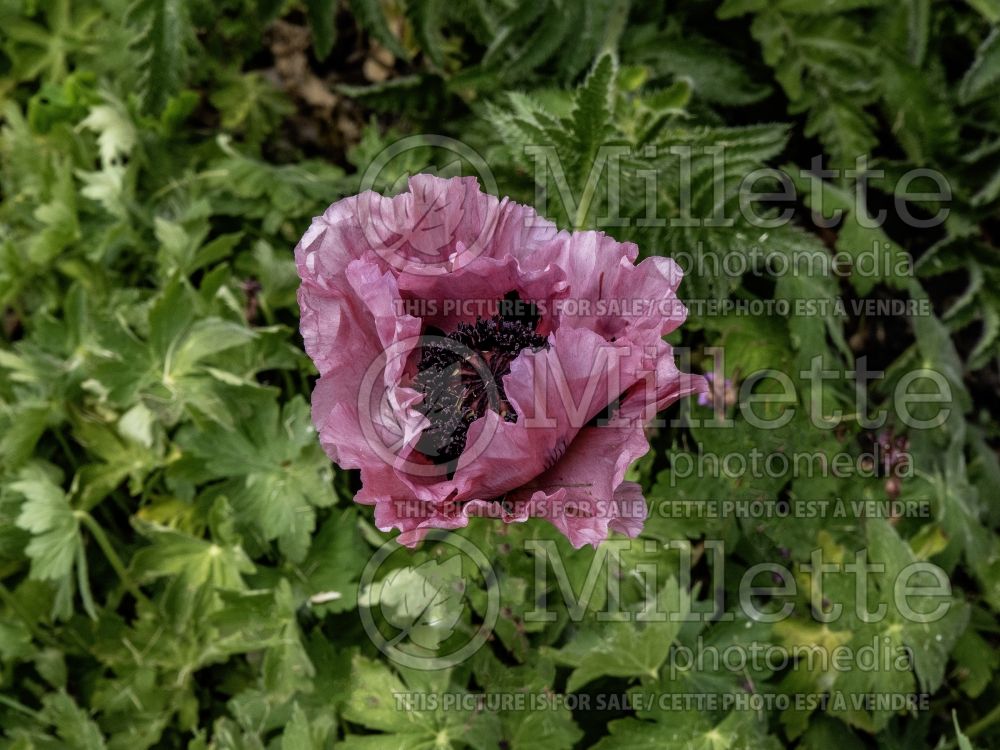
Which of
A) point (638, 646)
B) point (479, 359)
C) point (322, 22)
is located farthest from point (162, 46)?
point (638, 646)

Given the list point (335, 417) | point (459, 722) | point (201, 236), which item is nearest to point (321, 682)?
point (459, 722)

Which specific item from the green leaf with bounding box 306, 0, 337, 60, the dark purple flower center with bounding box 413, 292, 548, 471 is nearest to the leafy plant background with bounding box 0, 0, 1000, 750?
the green leaf with bounding box 306, 0, 337, 60

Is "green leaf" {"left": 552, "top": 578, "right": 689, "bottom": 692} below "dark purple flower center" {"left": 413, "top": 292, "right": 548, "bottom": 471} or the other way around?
below

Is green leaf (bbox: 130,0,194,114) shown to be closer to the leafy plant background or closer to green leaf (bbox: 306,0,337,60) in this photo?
the leafy plant background

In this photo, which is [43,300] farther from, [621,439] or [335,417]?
[621,439]

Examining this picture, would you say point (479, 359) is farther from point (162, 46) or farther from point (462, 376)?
point (162, 46)

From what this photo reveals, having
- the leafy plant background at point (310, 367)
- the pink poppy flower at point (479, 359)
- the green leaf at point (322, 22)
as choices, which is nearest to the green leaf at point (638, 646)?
the leafy plant background at point (310, 367)
